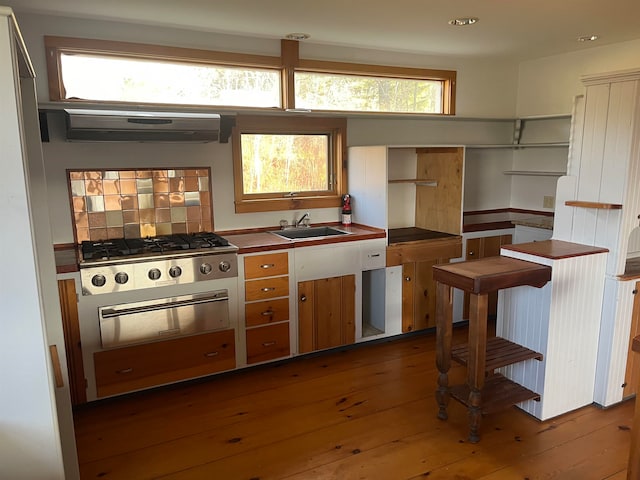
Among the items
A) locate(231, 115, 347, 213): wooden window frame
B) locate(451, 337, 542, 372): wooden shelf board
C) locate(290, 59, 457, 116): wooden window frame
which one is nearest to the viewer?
locate(451, 337, 542, 372): wooden shelf board

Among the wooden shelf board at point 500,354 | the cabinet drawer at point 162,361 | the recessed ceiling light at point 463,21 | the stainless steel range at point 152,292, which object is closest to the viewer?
the wooden shelf board at point 500,354

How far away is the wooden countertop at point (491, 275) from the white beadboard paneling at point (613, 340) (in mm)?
518

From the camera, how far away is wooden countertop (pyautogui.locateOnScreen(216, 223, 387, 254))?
10.7 feet

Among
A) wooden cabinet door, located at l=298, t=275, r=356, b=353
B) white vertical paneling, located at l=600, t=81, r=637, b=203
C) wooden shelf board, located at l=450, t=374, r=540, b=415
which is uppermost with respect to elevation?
white vertical paneling, located at l=600, t=81, r=637, b=203

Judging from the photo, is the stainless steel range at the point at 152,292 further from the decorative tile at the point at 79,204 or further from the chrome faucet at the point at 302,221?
the chrome faucet at the point at 302,221

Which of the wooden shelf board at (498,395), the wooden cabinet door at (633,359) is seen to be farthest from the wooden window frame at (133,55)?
the wooden cabinet door at (633,359)

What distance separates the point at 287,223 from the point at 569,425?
233 cm

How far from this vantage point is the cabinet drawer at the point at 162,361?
293 cm

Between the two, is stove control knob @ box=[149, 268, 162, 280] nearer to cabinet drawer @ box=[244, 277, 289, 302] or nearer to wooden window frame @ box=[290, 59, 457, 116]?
cabinet drawer @ box=[244, 277, 289, 302]

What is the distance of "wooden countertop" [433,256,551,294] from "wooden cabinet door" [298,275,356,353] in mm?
1074

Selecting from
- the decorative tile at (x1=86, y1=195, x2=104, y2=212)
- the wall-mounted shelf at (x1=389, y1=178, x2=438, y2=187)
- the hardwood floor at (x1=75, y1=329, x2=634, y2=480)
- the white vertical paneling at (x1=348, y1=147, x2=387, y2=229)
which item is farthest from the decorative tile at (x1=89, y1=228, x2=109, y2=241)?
the wall-mounted shelf at (x1=389, y1=178, x2=438, y2=187)

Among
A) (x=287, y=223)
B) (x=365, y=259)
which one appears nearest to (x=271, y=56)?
(x=287, y=223)

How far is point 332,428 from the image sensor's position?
8.89 feet

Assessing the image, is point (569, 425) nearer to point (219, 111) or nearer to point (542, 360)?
point (542, 360)
